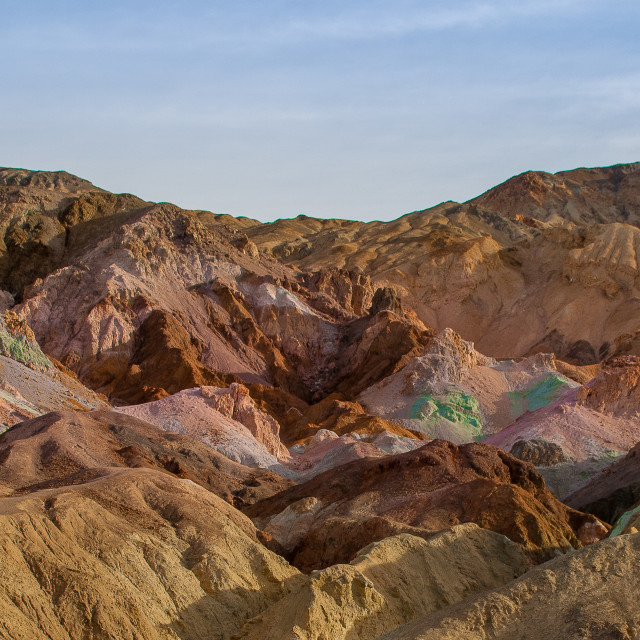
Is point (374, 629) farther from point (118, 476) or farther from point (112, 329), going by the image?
point (112, 329)

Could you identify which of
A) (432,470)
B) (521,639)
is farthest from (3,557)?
(432,470)

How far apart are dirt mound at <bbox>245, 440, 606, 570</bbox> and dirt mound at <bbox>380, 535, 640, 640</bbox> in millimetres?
6490

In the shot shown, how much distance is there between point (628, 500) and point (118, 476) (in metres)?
15.5

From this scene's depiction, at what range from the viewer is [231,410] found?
4512 centimetres

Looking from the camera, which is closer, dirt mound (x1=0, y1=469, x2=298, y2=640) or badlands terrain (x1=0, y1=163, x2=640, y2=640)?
dirt mound (x1=0, y1=469, x2=298, y2=640)

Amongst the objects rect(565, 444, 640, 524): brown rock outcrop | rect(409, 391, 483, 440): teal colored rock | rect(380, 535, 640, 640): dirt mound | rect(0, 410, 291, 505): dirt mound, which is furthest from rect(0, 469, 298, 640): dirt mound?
rect(409, 391, 483, 440): teal colored rock

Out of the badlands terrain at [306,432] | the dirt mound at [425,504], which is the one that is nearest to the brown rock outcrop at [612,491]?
the badlands terrain at [306,432]

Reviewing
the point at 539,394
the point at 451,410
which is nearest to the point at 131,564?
the point at 451,410

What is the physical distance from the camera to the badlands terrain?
60.3 ft

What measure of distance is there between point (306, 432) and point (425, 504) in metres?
23.8

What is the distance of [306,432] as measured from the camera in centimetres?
5069

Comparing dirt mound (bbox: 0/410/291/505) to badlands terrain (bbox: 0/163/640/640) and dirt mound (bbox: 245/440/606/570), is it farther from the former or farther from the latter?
dirt mound (bbox: 245/440/606/570)

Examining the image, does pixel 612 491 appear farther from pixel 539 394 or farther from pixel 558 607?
pixel 539 394

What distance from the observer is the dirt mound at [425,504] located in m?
24.9
